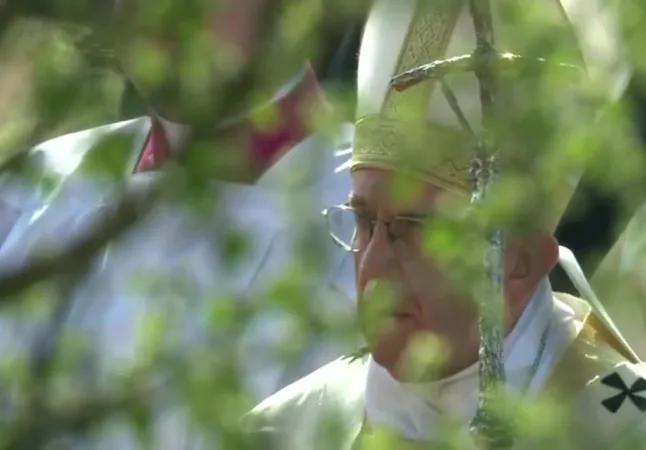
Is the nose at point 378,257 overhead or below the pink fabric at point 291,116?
below

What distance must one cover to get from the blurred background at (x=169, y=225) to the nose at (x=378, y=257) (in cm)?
94

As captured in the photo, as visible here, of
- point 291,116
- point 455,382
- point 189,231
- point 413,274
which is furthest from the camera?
point 455,382

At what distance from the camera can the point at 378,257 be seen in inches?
63.1

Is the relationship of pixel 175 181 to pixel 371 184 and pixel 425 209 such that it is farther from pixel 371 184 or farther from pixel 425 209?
pixel 371 184

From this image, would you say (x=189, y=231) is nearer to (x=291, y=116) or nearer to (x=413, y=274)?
(x=291, y=116)

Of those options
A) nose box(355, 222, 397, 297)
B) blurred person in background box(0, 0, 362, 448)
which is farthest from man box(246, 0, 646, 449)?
blurred person in background box(0, 0, 362, 448)

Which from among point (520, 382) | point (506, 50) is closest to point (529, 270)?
point (520, 382)

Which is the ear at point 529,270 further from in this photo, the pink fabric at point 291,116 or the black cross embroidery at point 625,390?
the pink fabric at point 291,116

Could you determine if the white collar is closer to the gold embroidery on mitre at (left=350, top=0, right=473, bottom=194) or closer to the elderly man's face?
the elderly man's face

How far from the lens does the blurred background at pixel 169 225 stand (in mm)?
551

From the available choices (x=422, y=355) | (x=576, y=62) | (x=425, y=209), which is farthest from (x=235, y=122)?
(x=425, y=209)

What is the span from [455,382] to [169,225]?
1.09 m

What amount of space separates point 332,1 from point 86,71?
0.10 metres

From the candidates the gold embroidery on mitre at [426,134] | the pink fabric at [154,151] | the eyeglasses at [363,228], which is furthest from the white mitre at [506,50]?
the eyeglasses at [363,228]
